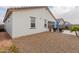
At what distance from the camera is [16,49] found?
2.55m

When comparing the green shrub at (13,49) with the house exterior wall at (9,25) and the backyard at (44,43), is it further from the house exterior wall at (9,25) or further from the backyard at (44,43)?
the house exterior wall at (9,25)

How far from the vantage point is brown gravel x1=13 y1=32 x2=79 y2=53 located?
256 centimetres

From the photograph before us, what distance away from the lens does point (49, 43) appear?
259 centimetres

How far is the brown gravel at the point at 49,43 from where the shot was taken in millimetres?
2562

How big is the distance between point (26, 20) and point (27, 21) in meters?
0.02

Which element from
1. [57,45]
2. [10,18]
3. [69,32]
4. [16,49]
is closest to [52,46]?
[57,45]

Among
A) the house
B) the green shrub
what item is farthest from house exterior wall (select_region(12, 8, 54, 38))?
the green shrub

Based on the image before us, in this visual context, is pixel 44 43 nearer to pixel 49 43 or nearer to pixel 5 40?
pixel 49 43

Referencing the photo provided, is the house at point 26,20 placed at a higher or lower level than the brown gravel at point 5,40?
higher

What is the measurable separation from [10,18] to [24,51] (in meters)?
0.40

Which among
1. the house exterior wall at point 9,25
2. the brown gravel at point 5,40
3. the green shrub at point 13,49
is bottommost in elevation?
the green shrub at point 13,49

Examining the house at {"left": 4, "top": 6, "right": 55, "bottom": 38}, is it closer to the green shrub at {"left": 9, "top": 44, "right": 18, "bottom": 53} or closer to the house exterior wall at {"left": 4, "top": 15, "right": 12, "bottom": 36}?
the house exterior wall at {"left": 4, "top": 15, "right": 12, "bottom": 36}

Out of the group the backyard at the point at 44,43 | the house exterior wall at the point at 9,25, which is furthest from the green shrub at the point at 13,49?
the house exterior wall at the point at 9,25
